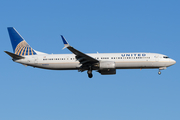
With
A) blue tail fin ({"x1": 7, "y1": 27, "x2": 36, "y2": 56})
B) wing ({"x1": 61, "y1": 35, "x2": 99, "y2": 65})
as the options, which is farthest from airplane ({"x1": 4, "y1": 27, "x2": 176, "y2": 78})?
blue tail fin ({"x1": 7, "y1": 27, "x2": 36, "y2": 56})

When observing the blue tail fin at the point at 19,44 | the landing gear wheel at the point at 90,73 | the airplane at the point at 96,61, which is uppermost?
the blue tail fin at the point at 19,44

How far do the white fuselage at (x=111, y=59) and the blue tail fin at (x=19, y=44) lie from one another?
2303 mm

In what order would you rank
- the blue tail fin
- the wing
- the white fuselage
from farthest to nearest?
1. the blue tail fin
2. the white fuselage
3. the wing

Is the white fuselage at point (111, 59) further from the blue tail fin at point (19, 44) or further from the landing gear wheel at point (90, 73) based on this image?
the blue tail fin at point (19, 44)

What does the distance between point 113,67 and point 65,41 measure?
959 cm

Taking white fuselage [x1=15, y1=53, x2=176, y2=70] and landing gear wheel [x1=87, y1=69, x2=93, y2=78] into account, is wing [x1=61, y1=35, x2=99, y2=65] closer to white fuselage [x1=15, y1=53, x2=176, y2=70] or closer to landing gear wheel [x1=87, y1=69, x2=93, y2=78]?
white fuselage [x1=15, y1=53, x2=176, y2=70]

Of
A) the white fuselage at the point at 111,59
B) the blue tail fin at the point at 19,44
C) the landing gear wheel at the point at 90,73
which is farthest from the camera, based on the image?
the blue tail fin at the point at 19,44

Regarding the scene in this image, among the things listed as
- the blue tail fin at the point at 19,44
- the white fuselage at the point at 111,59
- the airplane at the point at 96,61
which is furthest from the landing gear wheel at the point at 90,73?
the blue tail fin at the point at 19,44

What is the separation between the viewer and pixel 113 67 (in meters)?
50.4

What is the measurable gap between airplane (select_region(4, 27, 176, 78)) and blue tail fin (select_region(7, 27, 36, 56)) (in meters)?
1.69

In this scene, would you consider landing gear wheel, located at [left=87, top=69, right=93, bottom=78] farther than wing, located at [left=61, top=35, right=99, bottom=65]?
Yes

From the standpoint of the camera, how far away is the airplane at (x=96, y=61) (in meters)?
51.0

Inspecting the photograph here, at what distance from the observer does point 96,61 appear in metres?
51.0

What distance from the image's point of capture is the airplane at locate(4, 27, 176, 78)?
5100 cm
